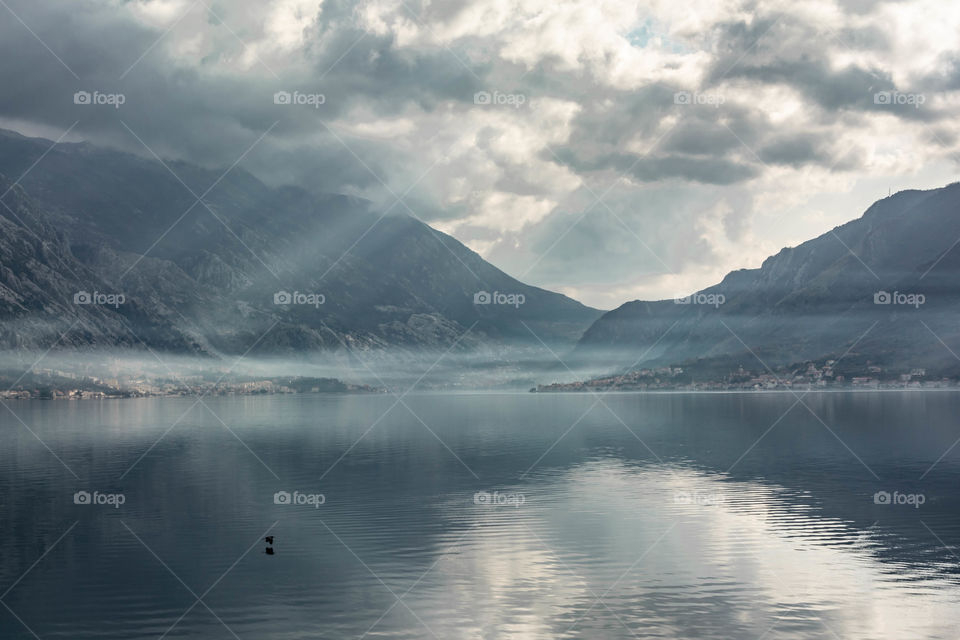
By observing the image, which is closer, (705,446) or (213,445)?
(705,446)

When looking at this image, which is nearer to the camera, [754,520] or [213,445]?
[754,520]

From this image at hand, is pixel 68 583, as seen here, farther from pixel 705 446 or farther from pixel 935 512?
pixel 705 446

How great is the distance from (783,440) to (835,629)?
14456cm

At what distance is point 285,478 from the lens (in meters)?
122

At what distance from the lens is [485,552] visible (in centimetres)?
6906

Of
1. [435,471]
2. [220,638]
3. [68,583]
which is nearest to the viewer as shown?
[220,638]

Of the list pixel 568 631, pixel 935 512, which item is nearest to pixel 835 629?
pixel 568 631

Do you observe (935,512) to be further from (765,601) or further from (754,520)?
(765,601)

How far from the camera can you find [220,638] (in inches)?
1918

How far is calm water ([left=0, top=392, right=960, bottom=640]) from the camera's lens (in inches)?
2020

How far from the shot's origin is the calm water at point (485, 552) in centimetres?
5131

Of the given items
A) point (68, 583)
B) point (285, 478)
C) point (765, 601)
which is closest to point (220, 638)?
point (68, 583)

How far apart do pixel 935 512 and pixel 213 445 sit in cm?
14484

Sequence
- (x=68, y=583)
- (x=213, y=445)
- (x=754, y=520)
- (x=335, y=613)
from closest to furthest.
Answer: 1. (x=335, y=613)
2. (x=68, y=583)
3. (x=754, y=520)
4. (x=213, y=445)
